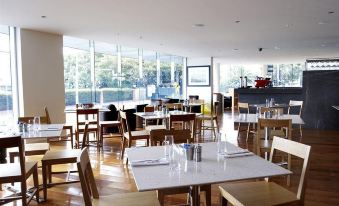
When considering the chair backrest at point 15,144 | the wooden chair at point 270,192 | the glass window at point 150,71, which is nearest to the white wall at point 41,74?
the chair backrest at point 15,144

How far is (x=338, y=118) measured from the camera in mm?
7578

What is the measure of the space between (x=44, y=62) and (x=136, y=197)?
17.2ft

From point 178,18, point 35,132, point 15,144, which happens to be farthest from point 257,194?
point 178,18

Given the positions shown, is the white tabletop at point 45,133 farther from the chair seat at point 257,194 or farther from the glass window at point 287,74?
the glass window at point 287,74

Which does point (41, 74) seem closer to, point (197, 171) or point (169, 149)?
point (169, 149)

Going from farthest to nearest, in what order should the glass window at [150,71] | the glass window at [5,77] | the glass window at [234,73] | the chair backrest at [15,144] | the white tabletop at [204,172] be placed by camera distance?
the glass window at [234,73] < the glass window at [150,71] < the glass window at [5,77] < the chair backrest at [15,144] < the white tabletop at [204,172]

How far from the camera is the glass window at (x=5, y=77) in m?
6.02

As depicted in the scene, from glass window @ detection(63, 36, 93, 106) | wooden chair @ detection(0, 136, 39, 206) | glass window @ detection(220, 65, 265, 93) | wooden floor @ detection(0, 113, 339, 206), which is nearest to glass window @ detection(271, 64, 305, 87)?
glass window @ detection(220, 65, 265, 93)

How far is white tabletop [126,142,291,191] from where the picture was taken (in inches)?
65.1

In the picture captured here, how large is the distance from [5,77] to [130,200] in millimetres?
5224

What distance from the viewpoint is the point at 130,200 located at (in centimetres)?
210

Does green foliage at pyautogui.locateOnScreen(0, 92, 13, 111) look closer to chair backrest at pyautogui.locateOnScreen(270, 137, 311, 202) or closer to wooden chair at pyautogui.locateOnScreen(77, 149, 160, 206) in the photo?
wooden chair at pyautogui.locateOnScreen(77, 149, 160, 206)

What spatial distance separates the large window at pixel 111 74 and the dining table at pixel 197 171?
19.5 ft

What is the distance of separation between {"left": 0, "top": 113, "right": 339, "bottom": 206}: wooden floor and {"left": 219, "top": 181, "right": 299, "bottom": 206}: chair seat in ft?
3.33
